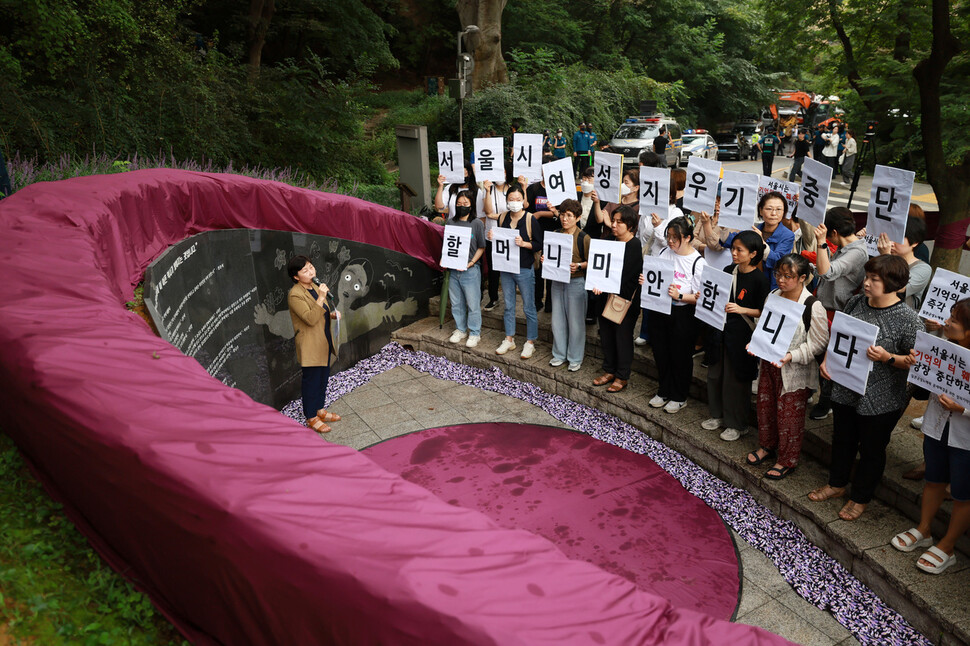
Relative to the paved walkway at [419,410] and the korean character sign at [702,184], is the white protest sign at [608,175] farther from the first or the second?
the paved walkway at [419,410]

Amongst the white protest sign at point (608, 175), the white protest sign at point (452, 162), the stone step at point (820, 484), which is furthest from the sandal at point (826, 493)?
the white protest sign at point (452, 162)

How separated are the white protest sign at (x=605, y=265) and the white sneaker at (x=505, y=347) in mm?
1753

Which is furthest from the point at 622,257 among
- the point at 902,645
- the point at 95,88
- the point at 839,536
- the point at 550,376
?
the point at 95,88

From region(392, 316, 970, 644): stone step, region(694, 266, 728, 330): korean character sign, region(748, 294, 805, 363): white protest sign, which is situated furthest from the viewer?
region(694, 266, 728, 330): korean character sign

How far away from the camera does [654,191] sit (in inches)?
293

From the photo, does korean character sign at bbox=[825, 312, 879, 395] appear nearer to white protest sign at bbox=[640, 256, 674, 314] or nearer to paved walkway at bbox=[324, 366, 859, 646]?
paved walkway at bbox=[324, 366, 859, 646]

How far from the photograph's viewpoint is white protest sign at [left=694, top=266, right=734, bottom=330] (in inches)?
231

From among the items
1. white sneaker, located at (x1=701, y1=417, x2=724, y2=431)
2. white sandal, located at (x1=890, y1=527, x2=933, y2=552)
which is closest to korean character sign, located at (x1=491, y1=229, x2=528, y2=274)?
white sneaker, located at (x1=701, y1=417, x2=724, y2=431)

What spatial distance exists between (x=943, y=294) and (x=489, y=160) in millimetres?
5144

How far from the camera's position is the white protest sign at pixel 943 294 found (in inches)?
189

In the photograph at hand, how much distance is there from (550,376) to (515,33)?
26657 millimetres

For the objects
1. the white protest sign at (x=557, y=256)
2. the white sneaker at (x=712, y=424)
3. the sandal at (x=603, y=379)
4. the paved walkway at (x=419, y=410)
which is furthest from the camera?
the sandal at (x=603, y=379)

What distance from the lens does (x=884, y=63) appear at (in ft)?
32.8

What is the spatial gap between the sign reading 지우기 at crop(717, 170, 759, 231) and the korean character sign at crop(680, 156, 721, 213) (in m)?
0.17
